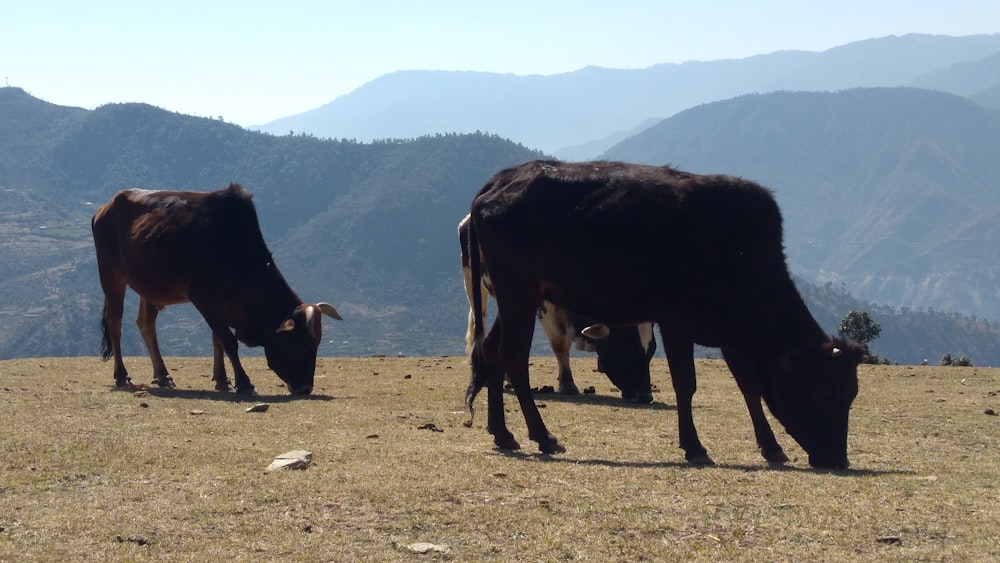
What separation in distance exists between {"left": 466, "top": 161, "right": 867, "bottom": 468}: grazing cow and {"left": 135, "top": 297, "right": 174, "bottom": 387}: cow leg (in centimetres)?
945

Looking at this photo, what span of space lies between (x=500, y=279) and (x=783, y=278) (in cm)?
289

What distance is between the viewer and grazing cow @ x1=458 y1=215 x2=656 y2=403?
675 inches

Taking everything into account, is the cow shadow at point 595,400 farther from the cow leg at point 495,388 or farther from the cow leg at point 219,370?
the cow leg at point 219,370

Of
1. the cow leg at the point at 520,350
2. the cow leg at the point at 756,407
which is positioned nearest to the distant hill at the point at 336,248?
the cow leg at the point at 520,350

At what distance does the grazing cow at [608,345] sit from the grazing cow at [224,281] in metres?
2.89

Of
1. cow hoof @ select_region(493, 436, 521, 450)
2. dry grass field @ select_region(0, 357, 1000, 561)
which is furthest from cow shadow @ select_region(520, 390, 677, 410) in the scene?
cow hoof @ select_region(493, 436, 521, 450)

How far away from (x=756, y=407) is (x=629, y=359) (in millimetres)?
5726

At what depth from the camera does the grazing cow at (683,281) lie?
1131 centimetres

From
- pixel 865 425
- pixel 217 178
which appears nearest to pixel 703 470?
pixel 865 425

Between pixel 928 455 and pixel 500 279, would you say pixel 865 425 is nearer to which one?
pixel 928 455

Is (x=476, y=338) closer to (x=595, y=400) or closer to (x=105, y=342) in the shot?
(x=595, y=400)

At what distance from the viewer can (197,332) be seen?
355 feet

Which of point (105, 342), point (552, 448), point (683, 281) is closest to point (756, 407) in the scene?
point (683, 281)

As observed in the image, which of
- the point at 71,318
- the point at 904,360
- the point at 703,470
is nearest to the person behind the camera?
the point at 703,470
